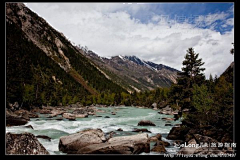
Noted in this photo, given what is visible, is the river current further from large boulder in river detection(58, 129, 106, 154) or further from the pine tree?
the pine tree

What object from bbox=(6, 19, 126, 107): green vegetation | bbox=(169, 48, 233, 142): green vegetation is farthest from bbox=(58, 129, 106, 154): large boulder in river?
bbox=(6, 19, 126, 107): green vegetation

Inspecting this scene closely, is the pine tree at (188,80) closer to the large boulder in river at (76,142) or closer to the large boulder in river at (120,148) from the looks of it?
the large boulder in river at (120,148)

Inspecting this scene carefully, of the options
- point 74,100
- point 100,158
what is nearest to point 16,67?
point 100,158

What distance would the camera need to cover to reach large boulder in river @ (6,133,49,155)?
27.7 feet

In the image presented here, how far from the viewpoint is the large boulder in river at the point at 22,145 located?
844cm

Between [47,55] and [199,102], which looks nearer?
[199,102]

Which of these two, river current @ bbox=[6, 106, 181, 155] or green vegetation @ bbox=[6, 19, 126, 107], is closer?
river current @ bbox=[6, 106, 181, 155]

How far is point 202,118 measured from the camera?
57.1 feet

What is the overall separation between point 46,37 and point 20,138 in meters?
179

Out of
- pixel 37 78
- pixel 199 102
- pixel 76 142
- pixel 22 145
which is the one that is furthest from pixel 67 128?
pixel 37 78

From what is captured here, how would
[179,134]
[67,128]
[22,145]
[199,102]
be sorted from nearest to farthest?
[22,145] < [199,102] < [179,134] < [67,128]

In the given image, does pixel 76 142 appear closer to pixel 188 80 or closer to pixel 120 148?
pixel 120 148

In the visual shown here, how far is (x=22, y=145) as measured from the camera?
344 inches

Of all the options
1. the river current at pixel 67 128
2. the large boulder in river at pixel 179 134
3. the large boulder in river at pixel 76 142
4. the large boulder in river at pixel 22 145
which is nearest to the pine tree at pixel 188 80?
the large boulder in river at pixel 179 134
